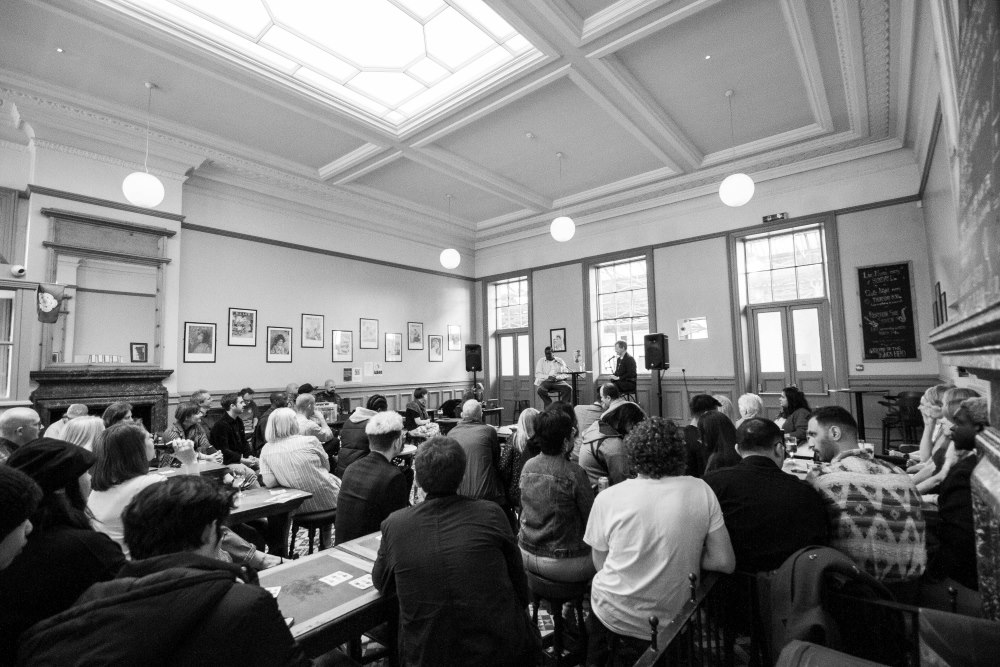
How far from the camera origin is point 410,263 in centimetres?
1001

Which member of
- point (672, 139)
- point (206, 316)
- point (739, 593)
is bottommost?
point (739, 593)

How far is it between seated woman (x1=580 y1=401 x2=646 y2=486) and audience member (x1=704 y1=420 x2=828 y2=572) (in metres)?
0.96

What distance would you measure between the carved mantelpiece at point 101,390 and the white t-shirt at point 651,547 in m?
6.26

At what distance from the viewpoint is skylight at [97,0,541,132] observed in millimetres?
4285

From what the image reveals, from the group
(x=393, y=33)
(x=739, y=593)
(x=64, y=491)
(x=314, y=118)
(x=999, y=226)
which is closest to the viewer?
(x=999, y=226)

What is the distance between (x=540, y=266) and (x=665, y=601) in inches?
351

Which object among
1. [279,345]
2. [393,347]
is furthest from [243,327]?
[393,347]

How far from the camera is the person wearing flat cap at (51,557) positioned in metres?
1.16

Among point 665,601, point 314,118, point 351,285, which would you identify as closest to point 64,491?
point 665,601

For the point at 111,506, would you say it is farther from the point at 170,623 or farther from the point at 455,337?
the point at 455,337

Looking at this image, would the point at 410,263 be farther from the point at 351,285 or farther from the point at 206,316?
the point at 206,316

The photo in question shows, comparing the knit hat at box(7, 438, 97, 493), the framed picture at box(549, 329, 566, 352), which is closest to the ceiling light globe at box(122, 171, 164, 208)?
the knit hat at box(7, 438, 97, 493)

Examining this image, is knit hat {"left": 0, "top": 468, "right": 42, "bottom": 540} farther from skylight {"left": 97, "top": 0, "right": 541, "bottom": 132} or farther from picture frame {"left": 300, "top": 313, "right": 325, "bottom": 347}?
picture frame {"left": 300, "top": 313, "right": 325, "bottom": 347}

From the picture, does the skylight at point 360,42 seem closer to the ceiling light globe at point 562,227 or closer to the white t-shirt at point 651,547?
the ceiling light globe at point 562,227
